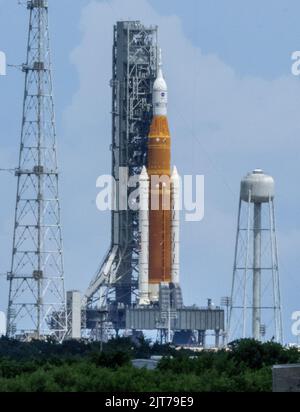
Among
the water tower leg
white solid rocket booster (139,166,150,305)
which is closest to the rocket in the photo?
white solid rocket booster (139,166,150,305)

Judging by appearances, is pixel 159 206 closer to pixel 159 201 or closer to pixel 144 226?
pixel 159 201

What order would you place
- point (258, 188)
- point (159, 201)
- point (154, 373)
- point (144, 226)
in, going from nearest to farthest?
1. point (154, 373)
2. point (258, 188)
3. point (144, 226)
4. point (159, 201)

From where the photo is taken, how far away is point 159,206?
178875mm

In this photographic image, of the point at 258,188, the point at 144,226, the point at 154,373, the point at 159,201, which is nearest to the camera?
the point at 154,373

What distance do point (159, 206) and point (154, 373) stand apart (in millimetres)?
81076

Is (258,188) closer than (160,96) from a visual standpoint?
Yes

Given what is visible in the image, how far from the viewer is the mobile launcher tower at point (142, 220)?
7052 inches

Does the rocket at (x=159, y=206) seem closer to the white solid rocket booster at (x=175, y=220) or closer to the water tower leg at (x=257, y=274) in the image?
the white solid rocket booster at (x=175, y=220)

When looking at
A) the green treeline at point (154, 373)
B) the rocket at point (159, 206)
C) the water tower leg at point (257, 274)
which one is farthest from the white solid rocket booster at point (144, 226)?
the green treeline at point (154, 373)

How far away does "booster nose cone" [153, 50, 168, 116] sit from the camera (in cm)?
17738

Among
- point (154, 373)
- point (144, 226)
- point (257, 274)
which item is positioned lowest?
point (154, 373)

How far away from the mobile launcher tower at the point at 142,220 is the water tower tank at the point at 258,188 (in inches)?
403

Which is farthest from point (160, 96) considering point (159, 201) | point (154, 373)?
point (154, 373)

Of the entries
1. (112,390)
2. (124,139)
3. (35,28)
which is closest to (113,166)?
(124,139)
